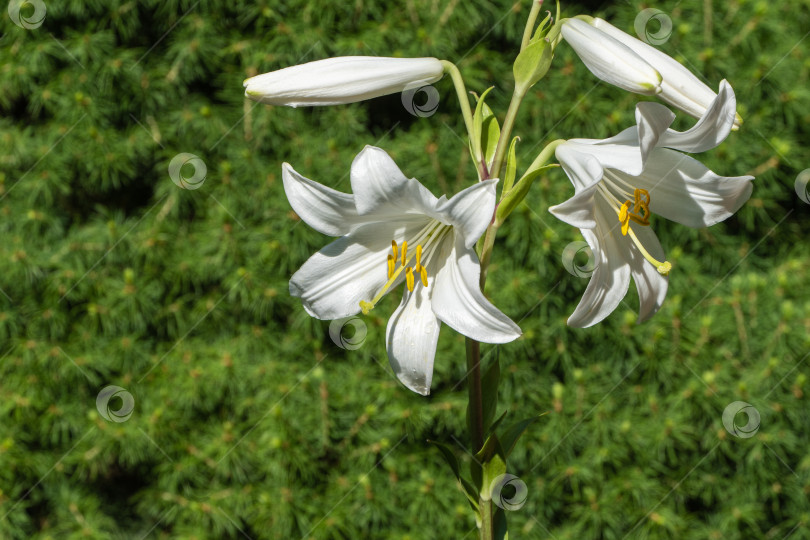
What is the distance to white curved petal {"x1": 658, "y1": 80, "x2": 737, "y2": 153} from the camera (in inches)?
28.9

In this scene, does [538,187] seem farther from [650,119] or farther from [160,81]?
[650,119]

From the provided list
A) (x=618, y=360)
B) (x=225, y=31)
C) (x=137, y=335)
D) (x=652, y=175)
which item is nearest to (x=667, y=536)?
(x=618, y=360)

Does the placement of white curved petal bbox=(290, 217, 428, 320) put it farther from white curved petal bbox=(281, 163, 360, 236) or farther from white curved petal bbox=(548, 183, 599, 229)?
white curved petal bbox=(548, 183, 599, 229)

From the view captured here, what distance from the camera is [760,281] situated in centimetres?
179

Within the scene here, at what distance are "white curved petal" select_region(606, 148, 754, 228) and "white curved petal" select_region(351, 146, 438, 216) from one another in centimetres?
23

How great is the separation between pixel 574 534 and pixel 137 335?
1108 mm

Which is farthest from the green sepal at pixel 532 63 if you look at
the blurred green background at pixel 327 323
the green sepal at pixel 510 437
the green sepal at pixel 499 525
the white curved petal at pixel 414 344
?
the blurred green background at pixel 327 323

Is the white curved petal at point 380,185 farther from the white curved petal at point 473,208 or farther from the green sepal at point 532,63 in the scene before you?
the green sepal at point 532,63

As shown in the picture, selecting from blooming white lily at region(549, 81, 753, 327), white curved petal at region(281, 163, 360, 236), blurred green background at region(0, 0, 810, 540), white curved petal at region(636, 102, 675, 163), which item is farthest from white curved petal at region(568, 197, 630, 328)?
blurred green background at region(0, 0, 810, 540)

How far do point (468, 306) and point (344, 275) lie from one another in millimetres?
163

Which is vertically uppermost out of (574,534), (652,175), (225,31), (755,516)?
(652,175)

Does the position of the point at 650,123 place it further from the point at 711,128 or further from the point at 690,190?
the point at 690,190

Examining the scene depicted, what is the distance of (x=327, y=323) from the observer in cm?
183

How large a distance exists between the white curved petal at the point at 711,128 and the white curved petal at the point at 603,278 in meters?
0.12
